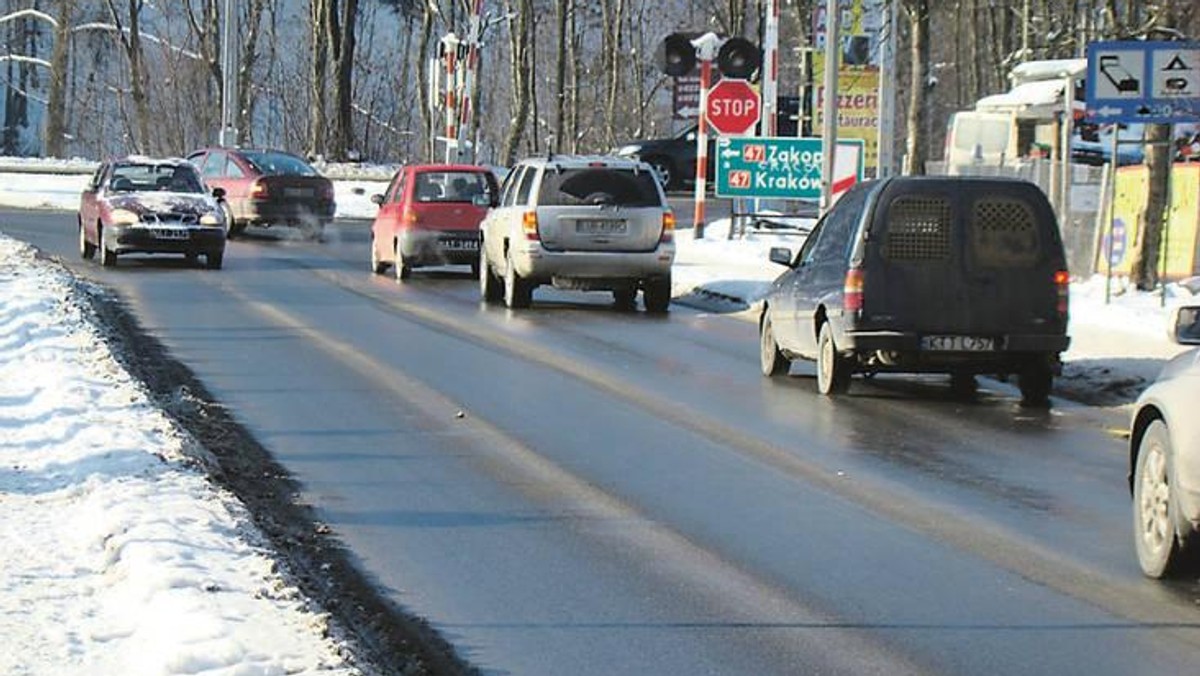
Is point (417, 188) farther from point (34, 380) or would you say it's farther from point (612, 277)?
point (34, 380)

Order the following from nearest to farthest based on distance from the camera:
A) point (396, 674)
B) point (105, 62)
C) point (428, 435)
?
point (396, 674)
point (428, 435)
point (105, 62)

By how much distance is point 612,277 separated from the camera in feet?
78.5

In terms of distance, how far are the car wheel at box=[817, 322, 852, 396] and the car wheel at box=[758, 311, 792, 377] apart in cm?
130

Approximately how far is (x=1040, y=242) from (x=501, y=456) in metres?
5.23

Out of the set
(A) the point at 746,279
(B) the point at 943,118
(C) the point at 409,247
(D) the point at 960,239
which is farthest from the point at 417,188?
(B) the point at 943,118

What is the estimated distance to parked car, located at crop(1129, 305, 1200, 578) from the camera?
8.34 metres

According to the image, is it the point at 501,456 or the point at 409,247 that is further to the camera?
the point at 409,247

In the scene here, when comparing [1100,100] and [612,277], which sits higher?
[1100,100]

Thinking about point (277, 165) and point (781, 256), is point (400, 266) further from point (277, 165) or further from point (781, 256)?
point (781, 256)

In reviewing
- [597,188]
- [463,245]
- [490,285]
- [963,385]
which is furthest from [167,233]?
[963,385]

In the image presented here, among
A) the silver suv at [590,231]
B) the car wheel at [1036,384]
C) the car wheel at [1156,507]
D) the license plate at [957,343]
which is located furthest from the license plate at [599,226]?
the car wheel at [1156,507]

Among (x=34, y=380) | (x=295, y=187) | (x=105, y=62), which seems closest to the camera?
(x=34, y=380)

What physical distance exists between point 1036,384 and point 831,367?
146cm

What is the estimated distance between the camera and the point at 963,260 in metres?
15.6
